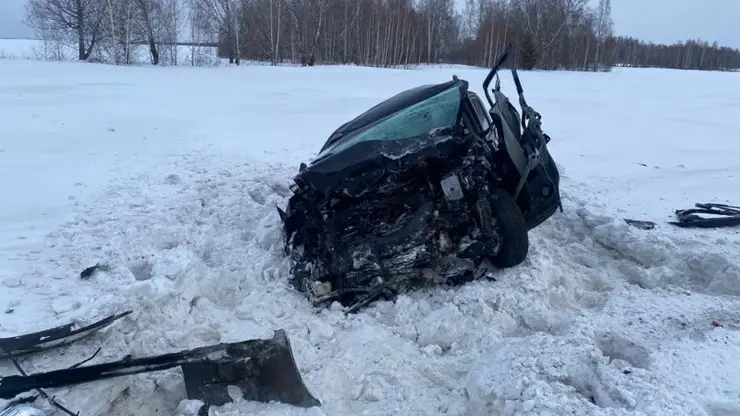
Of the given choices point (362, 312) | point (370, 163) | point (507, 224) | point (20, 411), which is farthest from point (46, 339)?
point (507, 224)

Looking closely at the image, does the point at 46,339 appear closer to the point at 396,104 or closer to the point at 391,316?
the point at 391,316

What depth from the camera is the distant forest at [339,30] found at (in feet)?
87.4

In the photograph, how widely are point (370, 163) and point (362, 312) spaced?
3.63 ft

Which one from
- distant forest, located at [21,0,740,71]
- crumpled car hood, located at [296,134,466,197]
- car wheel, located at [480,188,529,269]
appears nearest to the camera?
crumpled car hood, located at [296,134,466,197]

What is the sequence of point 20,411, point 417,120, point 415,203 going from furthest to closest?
1. point 417,120
2. point 415,203
3. point 20,411

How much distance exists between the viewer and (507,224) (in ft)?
13.7

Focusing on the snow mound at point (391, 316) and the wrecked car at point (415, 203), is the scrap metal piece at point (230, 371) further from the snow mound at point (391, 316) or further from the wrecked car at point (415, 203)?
the wrecked car at point (415, 203)

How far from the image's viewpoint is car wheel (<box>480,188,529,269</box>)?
418cm

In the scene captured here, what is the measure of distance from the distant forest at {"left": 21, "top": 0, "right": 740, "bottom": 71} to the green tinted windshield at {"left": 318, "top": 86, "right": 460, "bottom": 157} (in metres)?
25.1

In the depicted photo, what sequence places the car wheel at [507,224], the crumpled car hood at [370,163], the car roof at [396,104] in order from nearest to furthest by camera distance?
the crumpled car hood at [370,163] < the car wheel at [507,224] < the car roof at [396,104]

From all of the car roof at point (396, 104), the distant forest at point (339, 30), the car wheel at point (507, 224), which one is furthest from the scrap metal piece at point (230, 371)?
the distant forest at point (339, 30)

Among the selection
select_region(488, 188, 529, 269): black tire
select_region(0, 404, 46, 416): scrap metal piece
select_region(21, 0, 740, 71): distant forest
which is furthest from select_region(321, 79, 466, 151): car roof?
select_region(21, 0, 740, 71): distant forest

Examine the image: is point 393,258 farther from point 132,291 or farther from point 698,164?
point 698,164

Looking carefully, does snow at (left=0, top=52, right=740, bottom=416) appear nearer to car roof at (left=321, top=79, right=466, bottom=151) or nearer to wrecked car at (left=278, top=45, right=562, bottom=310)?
wrecked car at (left=278, top=45, right=562, bottom=310)
